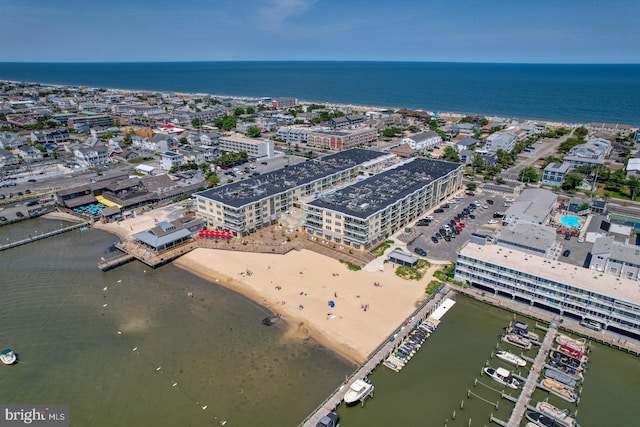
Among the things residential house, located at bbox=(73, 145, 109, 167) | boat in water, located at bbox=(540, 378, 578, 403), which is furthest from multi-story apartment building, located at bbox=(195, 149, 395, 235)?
residential house, located at bbox=(73, 145, 109, 167)

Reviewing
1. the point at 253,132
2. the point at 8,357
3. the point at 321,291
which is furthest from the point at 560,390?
the point at 253,132

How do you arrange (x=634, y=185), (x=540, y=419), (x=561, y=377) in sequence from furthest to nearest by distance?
(x=634, y=185) < (x=561, y=377) < (x=540, y=419)

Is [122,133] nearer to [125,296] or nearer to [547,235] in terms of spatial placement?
[125,296]

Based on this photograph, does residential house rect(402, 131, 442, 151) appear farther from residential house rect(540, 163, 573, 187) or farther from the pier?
the pier

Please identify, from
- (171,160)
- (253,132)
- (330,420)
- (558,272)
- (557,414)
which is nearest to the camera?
(330,420)

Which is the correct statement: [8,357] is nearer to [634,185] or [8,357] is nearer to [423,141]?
[634,185]

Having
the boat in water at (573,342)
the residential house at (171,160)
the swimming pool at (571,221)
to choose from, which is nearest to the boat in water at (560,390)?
the boat in water at (573,342)
